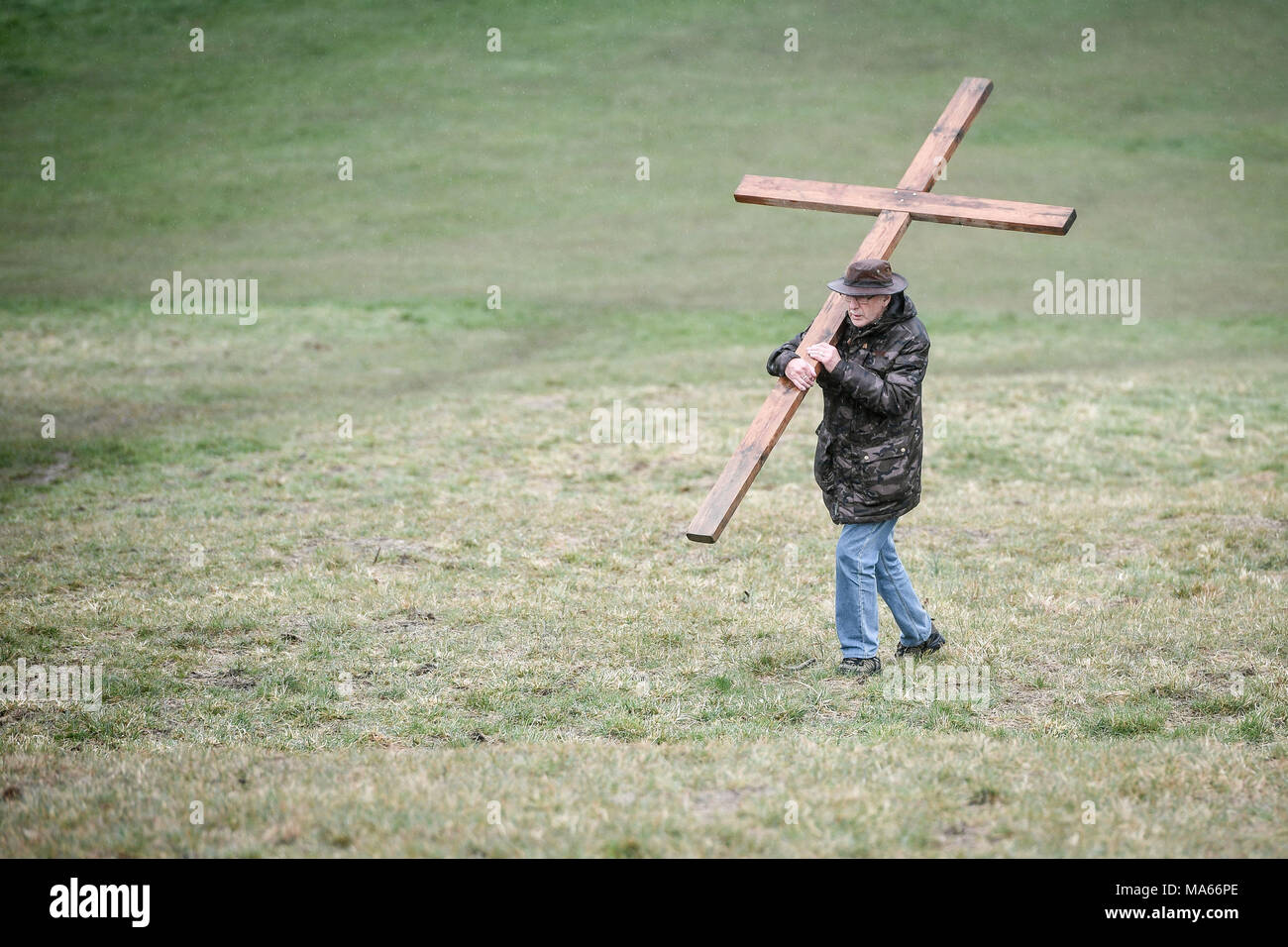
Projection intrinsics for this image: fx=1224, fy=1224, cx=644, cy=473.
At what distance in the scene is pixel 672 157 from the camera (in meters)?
37.6

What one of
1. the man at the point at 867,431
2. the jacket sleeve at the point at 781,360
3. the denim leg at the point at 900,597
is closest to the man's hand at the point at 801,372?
the man at the point at 867,431

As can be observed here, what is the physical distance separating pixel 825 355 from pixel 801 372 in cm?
19

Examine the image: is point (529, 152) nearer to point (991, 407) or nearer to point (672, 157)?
point (672, 157)

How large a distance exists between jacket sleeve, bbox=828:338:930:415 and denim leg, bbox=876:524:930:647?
33.3 inches

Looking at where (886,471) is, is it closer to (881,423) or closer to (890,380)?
(881,423)

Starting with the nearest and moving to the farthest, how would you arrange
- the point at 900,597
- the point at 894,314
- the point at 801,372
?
the point at 801,372
the point at 894,314
the point at 900,597

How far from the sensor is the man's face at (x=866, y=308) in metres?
7.05

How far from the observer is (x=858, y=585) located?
24.2 ft

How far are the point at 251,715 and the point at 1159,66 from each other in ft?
145

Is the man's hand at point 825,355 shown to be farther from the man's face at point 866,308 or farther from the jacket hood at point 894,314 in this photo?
the jacket hood at point 894,314

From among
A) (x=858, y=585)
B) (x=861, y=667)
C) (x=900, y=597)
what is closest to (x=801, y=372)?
(x=858, y=585)

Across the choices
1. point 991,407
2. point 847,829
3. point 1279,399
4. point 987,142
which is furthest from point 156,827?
point 987,142

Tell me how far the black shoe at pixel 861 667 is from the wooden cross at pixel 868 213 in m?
1.22

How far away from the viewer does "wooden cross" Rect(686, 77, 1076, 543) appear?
6.74 m
